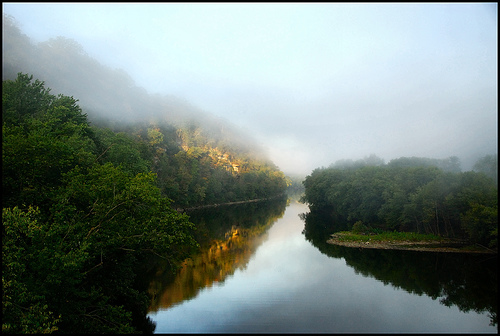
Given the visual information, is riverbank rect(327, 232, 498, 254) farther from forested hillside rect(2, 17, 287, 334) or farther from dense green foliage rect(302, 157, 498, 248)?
forested hillside rect(2, 17, 287, 334)

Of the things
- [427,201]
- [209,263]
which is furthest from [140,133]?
[427,201]

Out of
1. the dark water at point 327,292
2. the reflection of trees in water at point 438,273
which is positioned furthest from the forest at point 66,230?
the reflection of trees in water at point 438,273

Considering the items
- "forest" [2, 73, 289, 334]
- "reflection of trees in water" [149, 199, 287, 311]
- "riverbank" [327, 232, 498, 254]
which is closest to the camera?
"forest" [2, 73, 289, 334]

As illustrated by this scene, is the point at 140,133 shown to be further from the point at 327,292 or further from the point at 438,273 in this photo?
the point at 438,273

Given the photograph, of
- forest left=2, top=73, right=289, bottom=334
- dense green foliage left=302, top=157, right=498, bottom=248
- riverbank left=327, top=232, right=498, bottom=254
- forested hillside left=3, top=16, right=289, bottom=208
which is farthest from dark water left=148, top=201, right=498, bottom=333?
forested hillside left=3, top=16, right=289, bottom=208

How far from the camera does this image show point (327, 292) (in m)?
27.0

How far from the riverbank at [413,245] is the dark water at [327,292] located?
2196 millimetres

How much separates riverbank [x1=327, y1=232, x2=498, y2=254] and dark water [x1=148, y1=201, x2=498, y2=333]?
86.4 inches

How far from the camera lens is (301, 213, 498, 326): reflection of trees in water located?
25.4 meters

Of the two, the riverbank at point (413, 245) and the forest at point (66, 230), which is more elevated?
the forest at point (66, 230)

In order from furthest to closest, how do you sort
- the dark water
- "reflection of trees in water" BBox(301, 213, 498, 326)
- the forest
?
"reflection of trees in water" BBox(301, 213, 498, 326) → the dark water → the forest

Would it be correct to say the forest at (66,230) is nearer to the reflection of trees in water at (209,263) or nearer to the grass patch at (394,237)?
the reflection of trees in water at (209,263)

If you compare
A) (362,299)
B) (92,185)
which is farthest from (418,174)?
(92,185)

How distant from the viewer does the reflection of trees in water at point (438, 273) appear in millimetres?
25359
